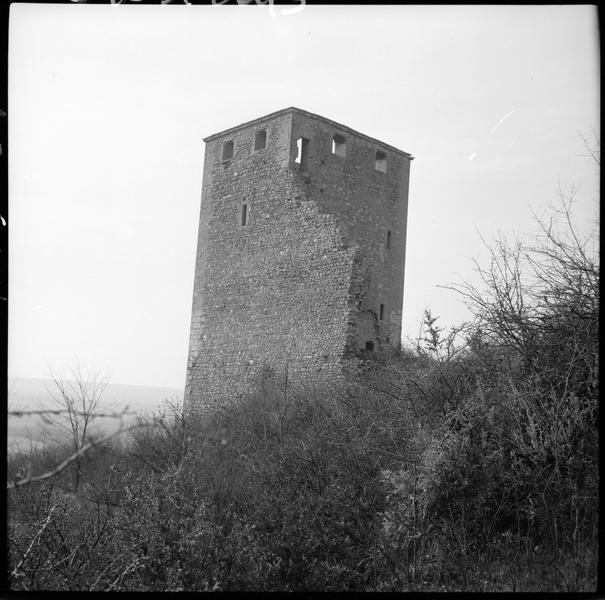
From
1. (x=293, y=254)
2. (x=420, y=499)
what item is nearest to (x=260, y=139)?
(x=293, y=254)

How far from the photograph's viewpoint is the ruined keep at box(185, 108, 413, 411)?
44.4 feet

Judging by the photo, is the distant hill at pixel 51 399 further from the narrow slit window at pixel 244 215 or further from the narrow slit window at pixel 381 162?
the narrow slit window at pixel 381 162

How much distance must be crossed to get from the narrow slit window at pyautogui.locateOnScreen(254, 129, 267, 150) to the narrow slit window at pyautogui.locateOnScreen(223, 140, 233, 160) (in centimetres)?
102

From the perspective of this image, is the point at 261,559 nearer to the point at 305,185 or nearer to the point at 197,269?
the point at 305,185

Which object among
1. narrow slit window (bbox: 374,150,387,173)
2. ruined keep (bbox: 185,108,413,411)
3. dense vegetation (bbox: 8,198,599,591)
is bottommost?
dense vegetation (bbox: 8,198,599,591)

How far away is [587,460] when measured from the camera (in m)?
6.33

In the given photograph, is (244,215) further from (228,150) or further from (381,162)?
(381,162)

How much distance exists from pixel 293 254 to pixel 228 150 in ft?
13.2

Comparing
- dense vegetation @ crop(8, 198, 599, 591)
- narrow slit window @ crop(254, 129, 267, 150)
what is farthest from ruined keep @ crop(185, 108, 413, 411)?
dense vegetation @ crop(8, 198, 599, 591)

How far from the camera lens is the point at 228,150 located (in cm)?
1698

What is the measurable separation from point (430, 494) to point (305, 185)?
9194 millimetres

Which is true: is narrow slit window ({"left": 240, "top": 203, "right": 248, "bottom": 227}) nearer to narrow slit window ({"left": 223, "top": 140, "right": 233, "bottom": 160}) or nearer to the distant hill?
narrow slit window ({"left": 223, "top": 140, "right": 233, "bottom": 160})

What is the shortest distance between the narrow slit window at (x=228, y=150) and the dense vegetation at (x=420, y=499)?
372 inches

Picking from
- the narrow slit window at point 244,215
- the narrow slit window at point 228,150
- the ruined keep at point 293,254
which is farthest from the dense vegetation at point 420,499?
the narrow slit window at point 228,150
